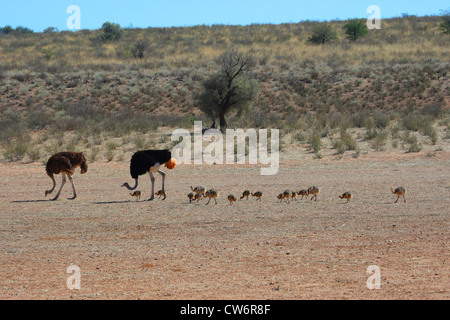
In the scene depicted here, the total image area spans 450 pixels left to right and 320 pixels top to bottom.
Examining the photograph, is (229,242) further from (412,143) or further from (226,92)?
(226,92)

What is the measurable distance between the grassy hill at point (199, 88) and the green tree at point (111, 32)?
248cm

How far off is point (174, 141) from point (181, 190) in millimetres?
11269

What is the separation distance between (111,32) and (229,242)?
7044cm

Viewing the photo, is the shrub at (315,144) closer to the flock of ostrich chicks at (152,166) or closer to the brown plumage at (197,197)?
the flock of ostrich chicks at (152,166)

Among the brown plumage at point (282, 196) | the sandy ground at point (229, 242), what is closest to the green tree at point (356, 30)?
the sandy ground at point (229, 242)

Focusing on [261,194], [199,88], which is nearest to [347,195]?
[261,194]

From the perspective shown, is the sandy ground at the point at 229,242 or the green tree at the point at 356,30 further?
the green tree at the point at 356,30

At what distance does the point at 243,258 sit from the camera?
10.4 meters

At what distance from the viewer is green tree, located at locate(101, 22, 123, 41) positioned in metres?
77.8

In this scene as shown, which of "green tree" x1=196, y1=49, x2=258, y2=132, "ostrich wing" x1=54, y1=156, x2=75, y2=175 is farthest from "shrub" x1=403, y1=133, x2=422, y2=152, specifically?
"ostrich wing" x1=54, y1=156, x2=75, y2=175

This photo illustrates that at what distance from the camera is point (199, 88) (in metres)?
47.9

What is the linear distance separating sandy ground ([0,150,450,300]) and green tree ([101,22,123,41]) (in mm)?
60087

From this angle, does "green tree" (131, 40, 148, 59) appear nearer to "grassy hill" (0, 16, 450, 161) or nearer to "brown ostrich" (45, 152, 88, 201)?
"grassy hill" (0, 16, 450, 161)

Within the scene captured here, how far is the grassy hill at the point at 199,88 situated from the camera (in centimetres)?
3206
